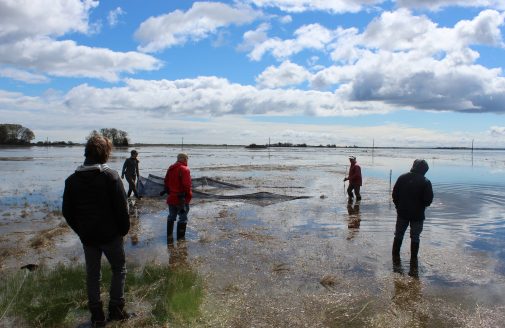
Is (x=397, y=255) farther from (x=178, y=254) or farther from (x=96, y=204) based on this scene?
(x=96, y=204)

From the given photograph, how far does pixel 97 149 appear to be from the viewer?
466 centimetres

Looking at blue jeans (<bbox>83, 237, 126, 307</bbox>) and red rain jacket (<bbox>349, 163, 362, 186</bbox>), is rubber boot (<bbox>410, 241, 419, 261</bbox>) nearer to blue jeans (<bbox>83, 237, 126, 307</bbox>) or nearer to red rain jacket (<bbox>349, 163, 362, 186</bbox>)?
blue jeans (<bbox>83, 237, 126, 307</bbox>)

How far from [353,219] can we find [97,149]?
31.3 ft

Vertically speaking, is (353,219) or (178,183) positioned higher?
(178,183)

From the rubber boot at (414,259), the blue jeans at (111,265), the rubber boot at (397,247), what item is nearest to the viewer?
the blue jeans at (111,265)

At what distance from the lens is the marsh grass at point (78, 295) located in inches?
206

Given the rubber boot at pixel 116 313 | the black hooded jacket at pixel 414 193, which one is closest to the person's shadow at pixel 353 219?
the black hooded jacket at pixel 414 193

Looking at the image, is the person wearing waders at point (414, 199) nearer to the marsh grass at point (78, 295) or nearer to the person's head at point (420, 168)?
the person's head at point (420, 168)

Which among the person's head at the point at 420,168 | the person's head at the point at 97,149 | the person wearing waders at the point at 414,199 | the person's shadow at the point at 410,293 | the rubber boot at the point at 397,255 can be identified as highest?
the person's head at the point at 97,149

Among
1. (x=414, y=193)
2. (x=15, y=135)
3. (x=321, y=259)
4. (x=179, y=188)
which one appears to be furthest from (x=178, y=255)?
(x=15, y=135)

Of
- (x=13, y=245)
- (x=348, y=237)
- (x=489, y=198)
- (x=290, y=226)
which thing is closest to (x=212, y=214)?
(x=290, y=226)

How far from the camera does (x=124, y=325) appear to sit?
5035mm

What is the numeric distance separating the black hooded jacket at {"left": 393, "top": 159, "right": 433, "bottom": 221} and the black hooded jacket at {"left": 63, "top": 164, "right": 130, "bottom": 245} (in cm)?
521

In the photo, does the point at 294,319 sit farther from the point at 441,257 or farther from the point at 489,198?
the point at 489,198
